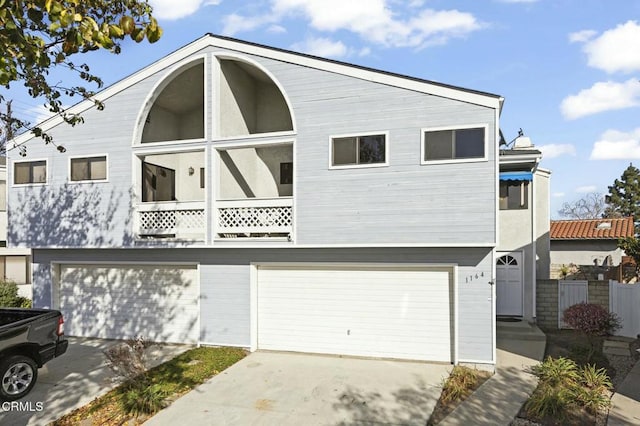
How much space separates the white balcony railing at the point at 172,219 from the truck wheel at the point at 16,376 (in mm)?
4058

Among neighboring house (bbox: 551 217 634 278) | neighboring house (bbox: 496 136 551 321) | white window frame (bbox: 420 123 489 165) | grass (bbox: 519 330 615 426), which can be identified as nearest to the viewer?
grass (bbox: 519 330 615 426)

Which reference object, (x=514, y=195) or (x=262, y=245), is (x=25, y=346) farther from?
(x=514, y=195)

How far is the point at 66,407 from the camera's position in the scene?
7.43 metres

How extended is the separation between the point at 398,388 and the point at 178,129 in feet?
34.8

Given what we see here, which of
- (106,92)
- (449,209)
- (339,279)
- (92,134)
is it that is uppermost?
(106,92)

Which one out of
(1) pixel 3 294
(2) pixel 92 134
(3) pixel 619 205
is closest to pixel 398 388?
(2) pixel 92 134

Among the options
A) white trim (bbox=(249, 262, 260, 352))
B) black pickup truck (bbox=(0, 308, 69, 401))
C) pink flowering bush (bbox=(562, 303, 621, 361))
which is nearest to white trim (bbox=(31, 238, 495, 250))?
white trim (bbox=(249, 262, 260, 352))

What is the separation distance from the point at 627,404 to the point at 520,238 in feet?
21.4

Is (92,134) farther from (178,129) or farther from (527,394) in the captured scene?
(527,394)

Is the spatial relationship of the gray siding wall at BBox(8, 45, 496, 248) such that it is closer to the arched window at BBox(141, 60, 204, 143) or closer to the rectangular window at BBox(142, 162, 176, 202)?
the rectangular window at BBox(142, 162, 176, 202)

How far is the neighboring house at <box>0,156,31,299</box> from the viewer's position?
1791cm

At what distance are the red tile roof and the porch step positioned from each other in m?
11.1

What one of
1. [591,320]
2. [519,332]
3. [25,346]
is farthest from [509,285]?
[25,346]

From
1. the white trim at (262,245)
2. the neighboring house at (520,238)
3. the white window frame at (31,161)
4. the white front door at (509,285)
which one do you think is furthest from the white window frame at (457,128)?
the white window frame at (31,161)
